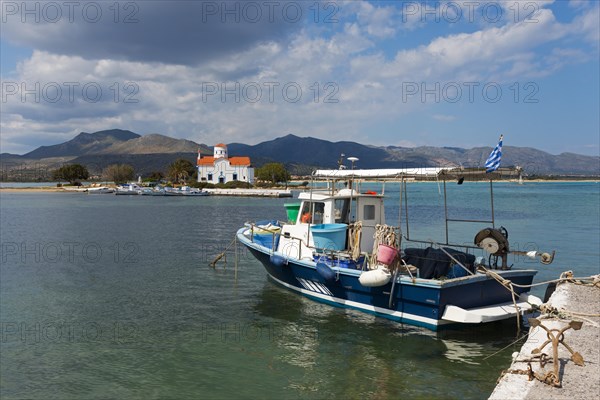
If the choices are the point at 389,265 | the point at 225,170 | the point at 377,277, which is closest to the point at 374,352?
the point at 377,277

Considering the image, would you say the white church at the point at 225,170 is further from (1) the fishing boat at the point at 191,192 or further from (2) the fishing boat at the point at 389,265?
(2) the fishing boat at the point at 389,265

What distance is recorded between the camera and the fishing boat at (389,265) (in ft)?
41.1

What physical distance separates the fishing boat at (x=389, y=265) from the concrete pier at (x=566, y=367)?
1.30m

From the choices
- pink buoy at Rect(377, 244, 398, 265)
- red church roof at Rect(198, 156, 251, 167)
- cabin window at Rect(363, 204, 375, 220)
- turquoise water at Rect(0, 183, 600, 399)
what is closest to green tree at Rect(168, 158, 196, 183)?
red church roof at Rect(198, 156, 251, 167)

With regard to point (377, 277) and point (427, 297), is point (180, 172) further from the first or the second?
point (427, 297)

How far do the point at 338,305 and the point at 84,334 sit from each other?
775 cm

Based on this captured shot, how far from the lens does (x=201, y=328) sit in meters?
13.7

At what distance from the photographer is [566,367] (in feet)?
24.0

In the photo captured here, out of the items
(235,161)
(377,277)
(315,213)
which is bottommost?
(377,277)

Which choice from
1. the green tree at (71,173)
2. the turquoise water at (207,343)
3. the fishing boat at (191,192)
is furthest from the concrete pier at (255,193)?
the turquoise water at (207,343)

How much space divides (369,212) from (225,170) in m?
119

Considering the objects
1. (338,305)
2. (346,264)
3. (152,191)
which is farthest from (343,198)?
(152,191)

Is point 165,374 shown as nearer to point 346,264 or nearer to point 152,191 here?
point 346,264

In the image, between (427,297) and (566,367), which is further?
(427,297)
